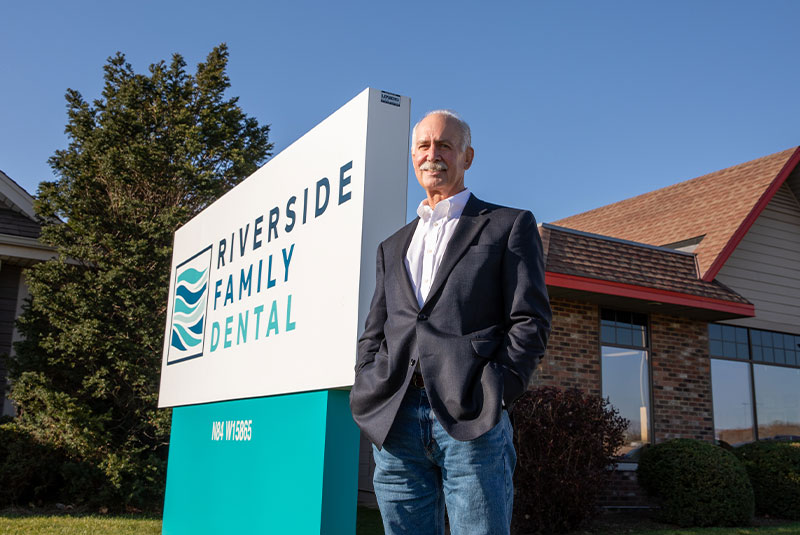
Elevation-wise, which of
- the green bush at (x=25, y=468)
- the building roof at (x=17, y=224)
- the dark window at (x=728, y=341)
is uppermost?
the building roof at (x=17, y=224)

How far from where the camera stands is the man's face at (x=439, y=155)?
2.69m

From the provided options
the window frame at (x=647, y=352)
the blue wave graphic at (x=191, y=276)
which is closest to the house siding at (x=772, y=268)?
the window frame at (x=647, y=352)

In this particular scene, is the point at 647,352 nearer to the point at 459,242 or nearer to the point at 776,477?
the point at 776,477

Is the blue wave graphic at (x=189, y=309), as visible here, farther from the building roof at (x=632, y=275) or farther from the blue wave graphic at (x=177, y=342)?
the building roof at (x=632, y=275)

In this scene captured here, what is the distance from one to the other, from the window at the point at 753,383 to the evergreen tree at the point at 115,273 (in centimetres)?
898

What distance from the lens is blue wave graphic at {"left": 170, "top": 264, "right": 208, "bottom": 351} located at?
599 centimetres

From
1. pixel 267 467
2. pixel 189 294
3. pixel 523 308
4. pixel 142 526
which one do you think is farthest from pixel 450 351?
pixel 142 526

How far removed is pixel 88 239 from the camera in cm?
1074

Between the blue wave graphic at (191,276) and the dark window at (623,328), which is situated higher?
the dark window at (623,328)

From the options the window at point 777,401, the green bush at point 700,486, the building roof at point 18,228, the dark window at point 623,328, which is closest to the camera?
the green bush at point 700,486

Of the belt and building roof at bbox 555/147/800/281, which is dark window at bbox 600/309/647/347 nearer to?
building roof at bbox 555/147/800/281

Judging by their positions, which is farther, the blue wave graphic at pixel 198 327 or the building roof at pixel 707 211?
the building roof at pixel 707 211

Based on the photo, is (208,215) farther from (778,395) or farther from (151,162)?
(778,395)

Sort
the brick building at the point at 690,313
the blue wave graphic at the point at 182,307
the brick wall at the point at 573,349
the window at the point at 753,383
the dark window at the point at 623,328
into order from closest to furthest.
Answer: the blue wave graphic at the point at 182,307
the brick wall at the point at 573,349
the brick building at the point at 690,313
the dark window at the point at 623,328
the window at the point at 753,383
